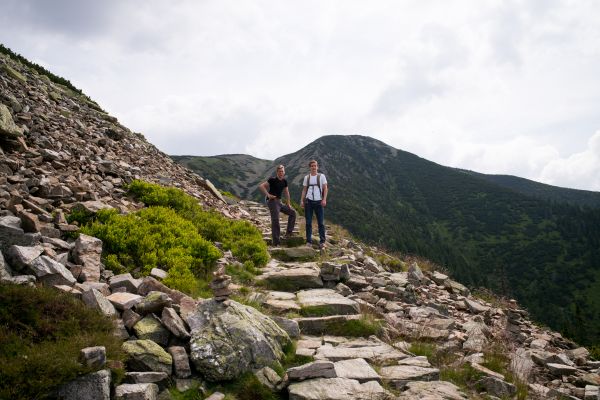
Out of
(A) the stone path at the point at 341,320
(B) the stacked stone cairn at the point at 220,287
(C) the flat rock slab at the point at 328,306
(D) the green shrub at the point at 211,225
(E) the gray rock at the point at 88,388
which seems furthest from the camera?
(D) the green shrub at the point at 211,225

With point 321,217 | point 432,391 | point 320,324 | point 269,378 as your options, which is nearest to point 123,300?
point 269,378

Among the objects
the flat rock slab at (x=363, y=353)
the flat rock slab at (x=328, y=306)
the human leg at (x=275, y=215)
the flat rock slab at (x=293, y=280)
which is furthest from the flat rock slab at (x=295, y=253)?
the flat rock slab at (x=363, y=353)

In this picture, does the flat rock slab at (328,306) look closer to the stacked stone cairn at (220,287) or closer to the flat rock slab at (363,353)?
the flat rock slab at (363,353)

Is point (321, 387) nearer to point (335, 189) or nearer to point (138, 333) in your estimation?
point (138, 333)

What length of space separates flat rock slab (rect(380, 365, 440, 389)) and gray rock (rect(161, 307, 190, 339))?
118 inches

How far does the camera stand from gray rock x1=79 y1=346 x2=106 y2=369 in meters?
3.99

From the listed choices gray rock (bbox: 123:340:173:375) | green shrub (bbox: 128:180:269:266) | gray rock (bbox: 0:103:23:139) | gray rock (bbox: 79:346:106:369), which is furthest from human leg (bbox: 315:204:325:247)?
gray rock (bbox: 0:103:23:139)

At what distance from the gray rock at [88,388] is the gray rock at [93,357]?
10 cm

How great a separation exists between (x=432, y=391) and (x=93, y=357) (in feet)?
14.3

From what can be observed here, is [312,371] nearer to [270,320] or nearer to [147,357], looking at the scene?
[270,320]

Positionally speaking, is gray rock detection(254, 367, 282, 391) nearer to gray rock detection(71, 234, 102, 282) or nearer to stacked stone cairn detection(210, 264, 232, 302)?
stacked stone cairn detection(210, 264, 232, 302)

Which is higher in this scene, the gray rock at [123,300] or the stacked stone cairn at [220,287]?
the stacked stone cairn at [220,287]

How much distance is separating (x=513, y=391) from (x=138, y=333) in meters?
5.70

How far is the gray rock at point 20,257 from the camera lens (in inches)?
221
